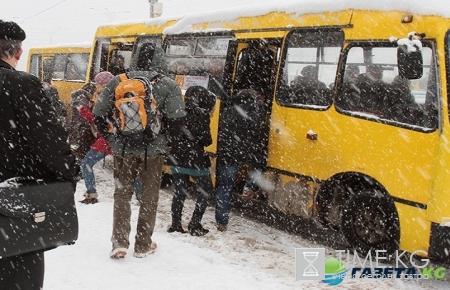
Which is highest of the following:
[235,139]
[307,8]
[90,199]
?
[307,8]

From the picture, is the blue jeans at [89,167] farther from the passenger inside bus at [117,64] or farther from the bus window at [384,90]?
the passenger inside bus at [117,64]

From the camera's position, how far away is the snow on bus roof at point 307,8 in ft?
17.6

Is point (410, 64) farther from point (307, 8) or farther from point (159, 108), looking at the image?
point (159, 108)

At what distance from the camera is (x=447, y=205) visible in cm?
505

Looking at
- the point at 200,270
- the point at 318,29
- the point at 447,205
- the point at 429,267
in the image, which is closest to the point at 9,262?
the point at 200,270

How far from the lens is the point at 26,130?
2576 mm

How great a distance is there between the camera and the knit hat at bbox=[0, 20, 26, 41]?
8.61ft

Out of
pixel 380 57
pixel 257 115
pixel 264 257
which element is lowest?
pixel 264 257

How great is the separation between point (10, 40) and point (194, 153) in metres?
3.61

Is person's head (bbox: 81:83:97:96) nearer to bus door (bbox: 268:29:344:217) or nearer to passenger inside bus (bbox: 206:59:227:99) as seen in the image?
passenger inside bus (bbox: 206:59:227:99)

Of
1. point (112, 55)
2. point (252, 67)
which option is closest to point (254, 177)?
point (252, 67)

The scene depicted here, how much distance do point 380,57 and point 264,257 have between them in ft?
8.05

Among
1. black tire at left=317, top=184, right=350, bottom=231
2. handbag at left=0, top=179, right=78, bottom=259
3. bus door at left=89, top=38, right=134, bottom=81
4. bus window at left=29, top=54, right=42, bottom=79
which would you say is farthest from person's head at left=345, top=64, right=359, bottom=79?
bus window at left=29, top=54, right=42, bottom=79

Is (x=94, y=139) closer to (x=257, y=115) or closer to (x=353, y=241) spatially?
(x=257, y=115)
